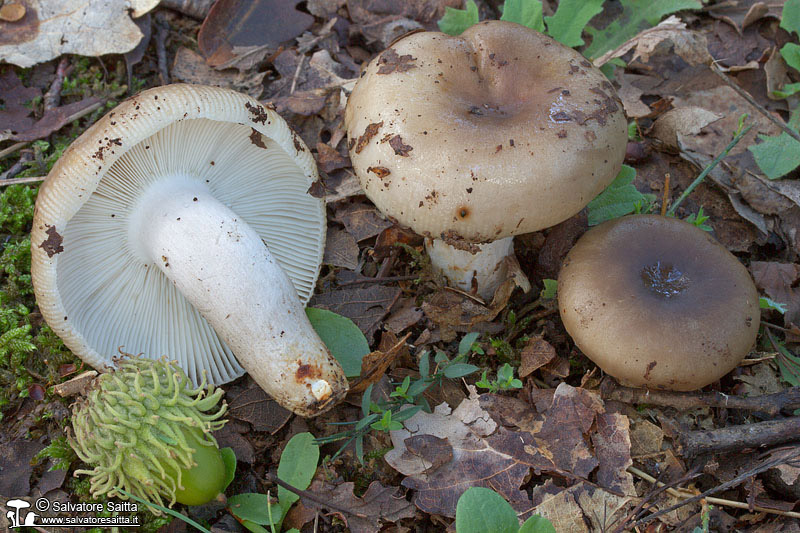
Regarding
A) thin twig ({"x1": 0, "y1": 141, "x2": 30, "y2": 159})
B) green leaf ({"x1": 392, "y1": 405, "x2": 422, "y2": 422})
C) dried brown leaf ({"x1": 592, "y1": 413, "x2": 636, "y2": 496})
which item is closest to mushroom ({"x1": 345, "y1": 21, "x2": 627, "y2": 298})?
green leaf ({"x1": 392, "y1": 405, "x2": 422, "y2": 422})

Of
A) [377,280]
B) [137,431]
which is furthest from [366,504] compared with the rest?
[377,280]

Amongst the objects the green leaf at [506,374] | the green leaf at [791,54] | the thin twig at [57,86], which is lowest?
the green leaf at [506,374]

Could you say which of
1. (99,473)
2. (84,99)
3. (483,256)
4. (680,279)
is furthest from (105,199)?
(680,279)

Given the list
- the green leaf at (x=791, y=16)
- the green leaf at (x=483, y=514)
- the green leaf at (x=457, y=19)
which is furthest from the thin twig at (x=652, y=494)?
the green leaf at (x=791, y=16)

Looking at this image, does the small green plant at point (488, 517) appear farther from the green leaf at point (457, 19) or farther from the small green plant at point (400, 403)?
the green leaf at point (457, 19)

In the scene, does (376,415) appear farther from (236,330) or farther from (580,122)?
(580,122)

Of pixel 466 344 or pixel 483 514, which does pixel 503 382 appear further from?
pixel 483 514

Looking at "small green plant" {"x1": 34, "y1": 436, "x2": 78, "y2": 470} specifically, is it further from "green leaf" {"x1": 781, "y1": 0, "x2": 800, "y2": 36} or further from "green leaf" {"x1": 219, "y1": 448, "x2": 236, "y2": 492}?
"green leaf" {"x1": 781, "y1": 0, "x2": 800, "y2": 36}

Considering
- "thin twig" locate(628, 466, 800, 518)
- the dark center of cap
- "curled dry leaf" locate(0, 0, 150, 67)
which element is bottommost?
"thin twig" locate(628, 466, 800, 518)
